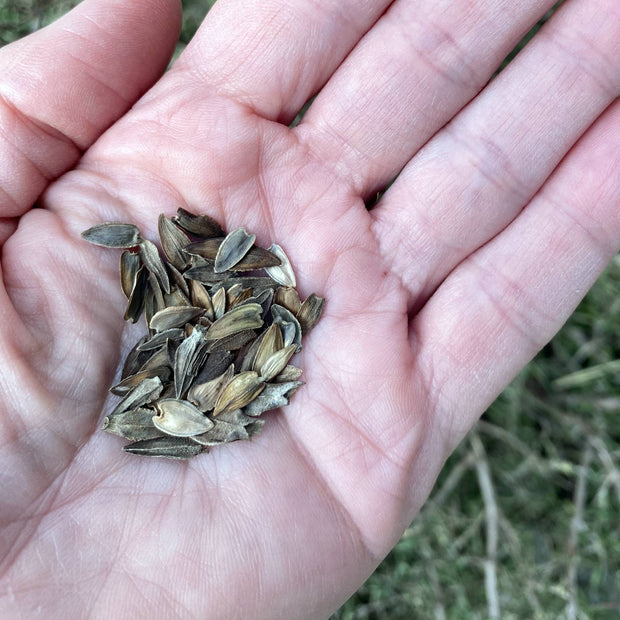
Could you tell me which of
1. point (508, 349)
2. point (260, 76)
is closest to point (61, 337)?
point (260, 76)

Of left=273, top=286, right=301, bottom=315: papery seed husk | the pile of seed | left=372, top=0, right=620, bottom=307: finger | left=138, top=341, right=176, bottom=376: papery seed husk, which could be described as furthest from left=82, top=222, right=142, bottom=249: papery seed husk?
left=372, top=0, right=620, bottom=307: finger

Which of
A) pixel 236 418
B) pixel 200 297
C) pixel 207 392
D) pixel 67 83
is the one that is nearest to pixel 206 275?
pixel 200 297

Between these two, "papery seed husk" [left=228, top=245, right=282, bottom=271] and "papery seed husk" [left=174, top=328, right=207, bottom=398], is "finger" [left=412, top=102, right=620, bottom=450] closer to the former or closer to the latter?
"papery seed husk" [left=228, top=245, right=282, bottom=271]

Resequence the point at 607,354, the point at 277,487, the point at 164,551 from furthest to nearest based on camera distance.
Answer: the point at 607,354, the point at 277,487, the point at 164,551

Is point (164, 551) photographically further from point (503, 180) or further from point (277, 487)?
point (503, 180)

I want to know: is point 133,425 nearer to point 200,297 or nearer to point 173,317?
point 173,317

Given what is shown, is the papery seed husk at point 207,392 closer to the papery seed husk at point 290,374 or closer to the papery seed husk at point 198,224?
the papery seed husk at point 290,374
